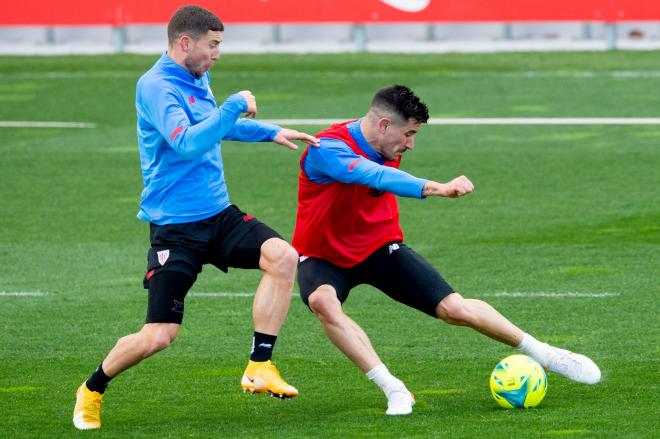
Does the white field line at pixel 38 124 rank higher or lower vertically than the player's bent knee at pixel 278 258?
lower

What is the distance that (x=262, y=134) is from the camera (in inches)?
314

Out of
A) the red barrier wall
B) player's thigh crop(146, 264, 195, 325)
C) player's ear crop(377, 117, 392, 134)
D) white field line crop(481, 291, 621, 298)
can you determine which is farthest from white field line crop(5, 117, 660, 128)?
player's thigh crop(146, 264, 195, 325)

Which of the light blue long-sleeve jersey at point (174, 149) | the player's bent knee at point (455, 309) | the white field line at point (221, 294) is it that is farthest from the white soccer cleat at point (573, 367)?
the white field line at point (221, 294)

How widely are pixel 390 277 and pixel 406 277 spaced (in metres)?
0.10

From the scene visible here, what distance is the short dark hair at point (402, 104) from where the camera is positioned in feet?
25.6

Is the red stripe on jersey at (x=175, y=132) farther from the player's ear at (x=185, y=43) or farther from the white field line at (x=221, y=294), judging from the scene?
the white field line at (x=221, y=294)

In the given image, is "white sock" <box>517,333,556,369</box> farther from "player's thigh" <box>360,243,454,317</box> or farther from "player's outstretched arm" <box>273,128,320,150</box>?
"player's outstretched arm" <box>273,128,320,150</box>

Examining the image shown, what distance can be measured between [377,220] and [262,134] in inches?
31.0

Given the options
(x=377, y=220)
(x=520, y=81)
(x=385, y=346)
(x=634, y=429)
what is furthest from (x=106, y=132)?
(x=634, y=429)

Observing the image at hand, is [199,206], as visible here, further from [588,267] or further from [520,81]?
[520,81]

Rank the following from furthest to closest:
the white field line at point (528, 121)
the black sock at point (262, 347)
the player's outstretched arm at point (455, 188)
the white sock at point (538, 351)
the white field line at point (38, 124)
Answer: the white field line at point (38, 124), the white field line at point (528, 121), the white sock at point (538, 351), the black sock at point (262, 347), the player's outstretched arm at point (455, 188)

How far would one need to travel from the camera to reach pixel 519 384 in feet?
25.6

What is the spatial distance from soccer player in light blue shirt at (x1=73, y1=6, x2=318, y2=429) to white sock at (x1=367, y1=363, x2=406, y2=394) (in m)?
0.44

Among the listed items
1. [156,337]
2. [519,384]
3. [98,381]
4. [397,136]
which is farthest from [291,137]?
[519,384]
